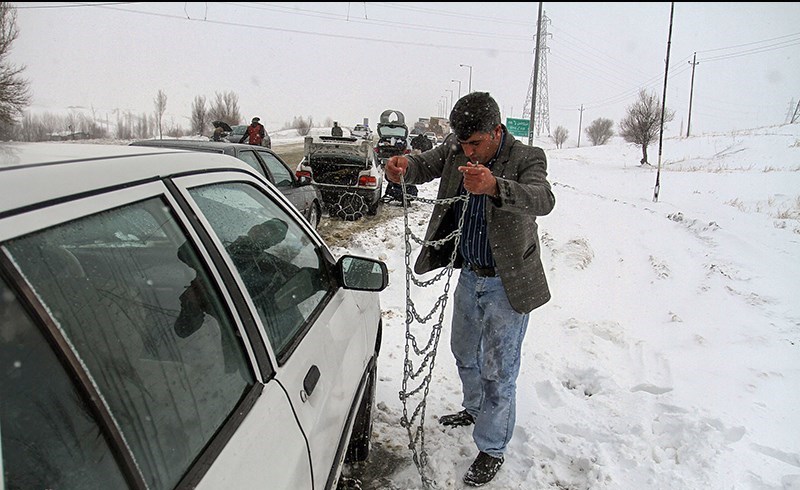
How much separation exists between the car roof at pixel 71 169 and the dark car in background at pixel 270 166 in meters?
4.73

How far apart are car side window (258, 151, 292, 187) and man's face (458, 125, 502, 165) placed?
498 centimetres

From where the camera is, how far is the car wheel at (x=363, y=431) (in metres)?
2.68

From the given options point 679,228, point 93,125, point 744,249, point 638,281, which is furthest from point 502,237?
point 93,125

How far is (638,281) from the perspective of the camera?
7.23 m

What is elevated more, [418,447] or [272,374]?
[272,374]

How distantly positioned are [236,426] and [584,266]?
7216 millimetres

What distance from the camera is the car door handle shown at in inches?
61.3

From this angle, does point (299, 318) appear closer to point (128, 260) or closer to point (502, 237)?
point (128, 260)

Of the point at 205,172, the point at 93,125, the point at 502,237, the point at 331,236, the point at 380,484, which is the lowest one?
the point at 380,484

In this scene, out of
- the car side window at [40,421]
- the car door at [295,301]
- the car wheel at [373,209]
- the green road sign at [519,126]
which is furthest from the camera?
the green road sign at [519,126]

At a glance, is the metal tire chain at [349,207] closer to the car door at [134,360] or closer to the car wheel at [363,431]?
the car wheel at [363,431]

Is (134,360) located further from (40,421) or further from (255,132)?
(255,132)

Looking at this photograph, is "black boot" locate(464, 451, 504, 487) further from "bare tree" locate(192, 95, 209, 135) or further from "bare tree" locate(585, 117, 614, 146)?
"bare tree" locate(585, 117, 614, 146)

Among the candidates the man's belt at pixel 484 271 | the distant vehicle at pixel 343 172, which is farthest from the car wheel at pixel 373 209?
the man's belt at pixel 484 271
